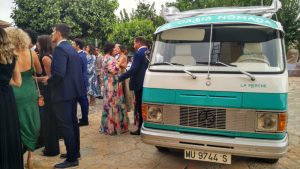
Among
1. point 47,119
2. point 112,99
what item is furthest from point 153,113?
Answer: point 112,99

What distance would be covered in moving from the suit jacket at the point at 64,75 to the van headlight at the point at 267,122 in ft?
8.33

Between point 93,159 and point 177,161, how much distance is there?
137cm

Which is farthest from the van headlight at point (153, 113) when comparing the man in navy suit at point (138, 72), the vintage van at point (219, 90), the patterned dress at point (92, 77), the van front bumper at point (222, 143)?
the patterned dress at point (92, 77)

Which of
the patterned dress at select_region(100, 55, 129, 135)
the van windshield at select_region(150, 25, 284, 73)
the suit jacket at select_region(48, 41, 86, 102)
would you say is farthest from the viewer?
the patterned dress at select_region(100, 55, 129, 135)

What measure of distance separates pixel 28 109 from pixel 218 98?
2.54 meters

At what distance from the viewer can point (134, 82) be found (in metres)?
6.55

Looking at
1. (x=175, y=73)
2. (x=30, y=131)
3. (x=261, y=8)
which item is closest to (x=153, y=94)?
(x=175, y=73)

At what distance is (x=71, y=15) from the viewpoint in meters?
26.7

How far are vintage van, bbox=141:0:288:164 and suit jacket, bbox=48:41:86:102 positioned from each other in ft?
3.49

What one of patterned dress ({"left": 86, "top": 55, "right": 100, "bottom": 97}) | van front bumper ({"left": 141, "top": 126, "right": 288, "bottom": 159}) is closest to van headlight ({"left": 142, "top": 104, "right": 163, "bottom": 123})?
van front bumper ({"left": 141, "top": 126, "right": 288, "bottom": 159})

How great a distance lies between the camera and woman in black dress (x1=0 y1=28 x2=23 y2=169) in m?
3.49

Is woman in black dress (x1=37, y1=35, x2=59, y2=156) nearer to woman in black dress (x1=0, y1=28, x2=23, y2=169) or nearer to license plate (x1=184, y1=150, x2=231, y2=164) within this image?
woman in black dress (x1=0, y1=28, x2=23, y2=169)

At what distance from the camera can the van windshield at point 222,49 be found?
4.34m

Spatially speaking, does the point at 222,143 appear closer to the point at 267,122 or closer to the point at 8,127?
the point at 267,122
